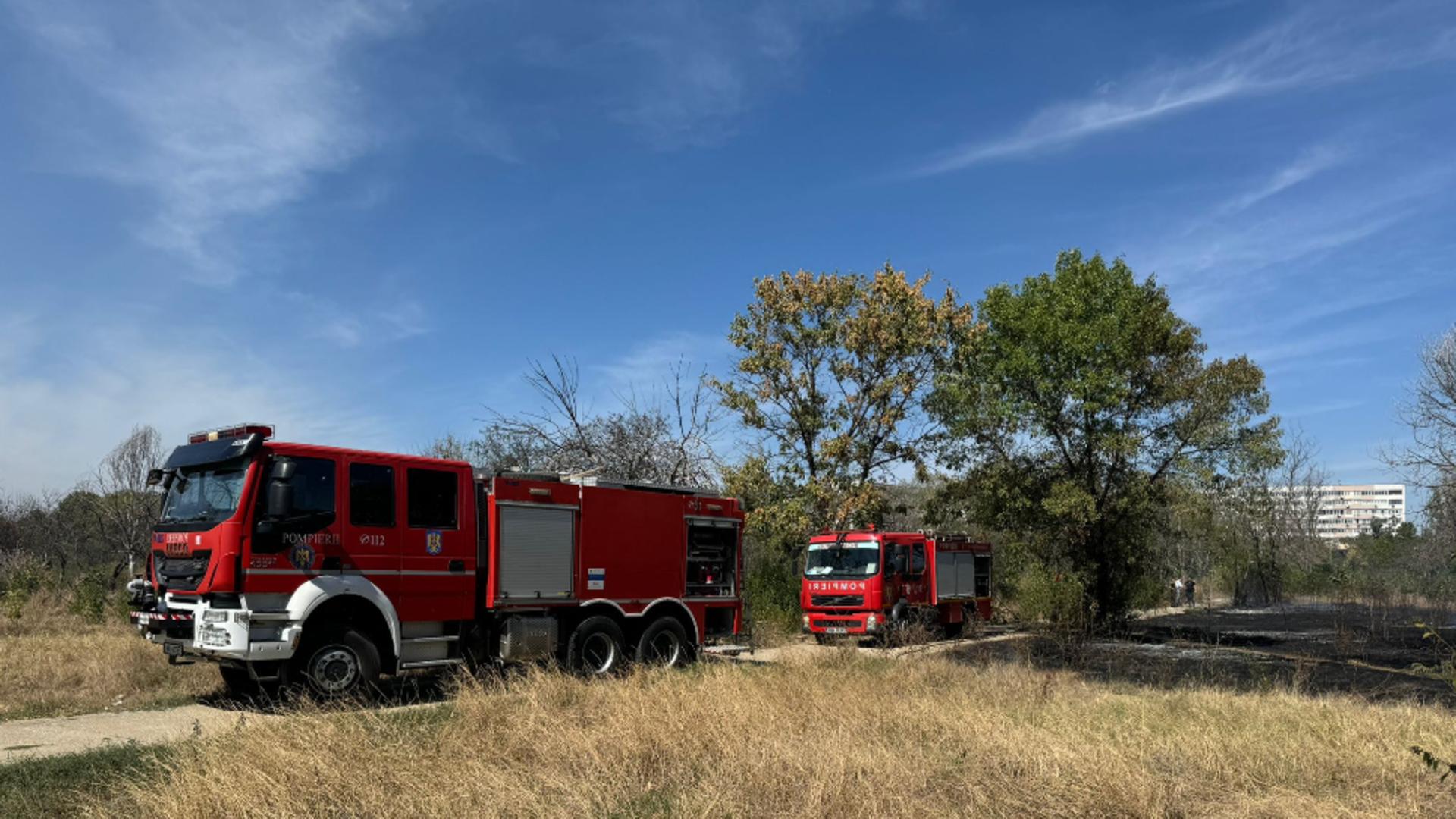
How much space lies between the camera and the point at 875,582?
829 inches

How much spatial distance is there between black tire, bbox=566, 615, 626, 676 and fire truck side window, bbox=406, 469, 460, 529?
2343mm

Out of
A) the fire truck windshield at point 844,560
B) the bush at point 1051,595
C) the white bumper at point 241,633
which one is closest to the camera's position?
the white bumper at point 241,633

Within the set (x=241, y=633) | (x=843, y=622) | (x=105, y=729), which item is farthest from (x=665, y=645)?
(x=843, y=622)

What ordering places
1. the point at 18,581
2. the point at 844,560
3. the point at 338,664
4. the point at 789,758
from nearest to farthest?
the point at 789,758
the point at 338,664
the point at 18,581
the point at 844,560

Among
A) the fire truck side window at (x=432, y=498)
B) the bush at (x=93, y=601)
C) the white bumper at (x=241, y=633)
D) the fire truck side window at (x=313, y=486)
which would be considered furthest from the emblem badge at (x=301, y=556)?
the bush at (x=93, y=601)

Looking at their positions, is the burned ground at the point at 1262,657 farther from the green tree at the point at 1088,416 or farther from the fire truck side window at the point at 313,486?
the fire truck side window at the point at 313,486

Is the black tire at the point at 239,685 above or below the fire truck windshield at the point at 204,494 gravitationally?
below

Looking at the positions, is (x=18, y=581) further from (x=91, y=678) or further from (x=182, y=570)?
(x=182, y=570)

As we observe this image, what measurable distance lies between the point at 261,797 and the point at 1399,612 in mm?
36851

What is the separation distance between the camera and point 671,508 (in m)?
14.5

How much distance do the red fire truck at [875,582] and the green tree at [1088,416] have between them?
355cm

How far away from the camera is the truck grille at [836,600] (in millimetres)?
21125

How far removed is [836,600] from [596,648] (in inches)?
356

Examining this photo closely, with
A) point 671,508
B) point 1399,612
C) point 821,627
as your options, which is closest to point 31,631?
point 671,508
